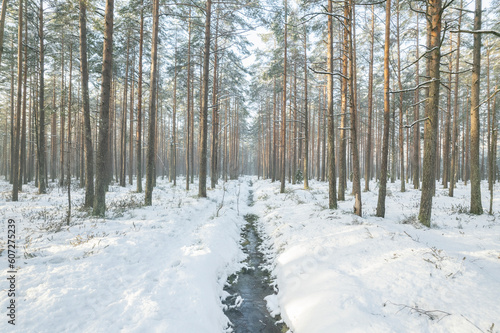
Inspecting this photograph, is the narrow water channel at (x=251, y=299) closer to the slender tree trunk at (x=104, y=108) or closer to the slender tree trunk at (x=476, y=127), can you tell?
the slender tree trunk at (x=104, y=108)

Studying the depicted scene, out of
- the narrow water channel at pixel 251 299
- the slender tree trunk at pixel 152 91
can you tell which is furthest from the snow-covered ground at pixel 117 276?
the slender tree trunk at pixel 152 91

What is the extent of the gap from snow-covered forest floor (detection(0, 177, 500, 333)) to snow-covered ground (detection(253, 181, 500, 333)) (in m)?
0.02

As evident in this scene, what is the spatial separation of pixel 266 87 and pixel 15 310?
28.2 meters

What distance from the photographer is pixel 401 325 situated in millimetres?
2924

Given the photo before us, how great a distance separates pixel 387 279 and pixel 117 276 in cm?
490

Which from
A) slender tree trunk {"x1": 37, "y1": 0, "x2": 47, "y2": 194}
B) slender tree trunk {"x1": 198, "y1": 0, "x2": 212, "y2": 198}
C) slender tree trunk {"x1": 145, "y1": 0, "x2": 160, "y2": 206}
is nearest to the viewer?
slender tree trunk {"x1": 145, "y1": 0, "x2": 160, "y2": 206}

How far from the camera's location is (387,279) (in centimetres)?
383

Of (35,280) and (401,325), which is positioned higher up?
(35,280)

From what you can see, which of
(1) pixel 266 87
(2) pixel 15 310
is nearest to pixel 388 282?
(2) pixel 15 310

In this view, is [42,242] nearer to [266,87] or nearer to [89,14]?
[89,14]

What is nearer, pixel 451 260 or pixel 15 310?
pixel 15 310

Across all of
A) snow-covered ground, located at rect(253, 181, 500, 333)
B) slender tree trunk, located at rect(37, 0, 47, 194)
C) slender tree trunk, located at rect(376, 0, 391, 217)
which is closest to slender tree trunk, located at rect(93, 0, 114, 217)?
snow-covered ground, located at rect(253, 181, 500, 333)

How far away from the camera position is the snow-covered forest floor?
3.01 metres

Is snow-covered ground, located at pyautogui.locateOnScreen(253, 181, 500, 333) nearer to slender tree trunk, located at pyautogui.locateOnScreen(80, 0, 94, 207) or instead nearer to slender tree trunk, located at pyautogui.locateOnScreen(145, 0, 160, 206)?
slender tree trunk, located at pyautogui.locateOnScreen(145, 0, 160, 206)
